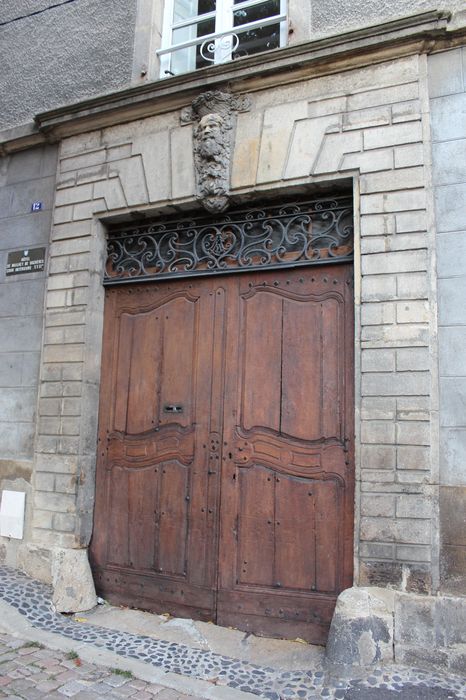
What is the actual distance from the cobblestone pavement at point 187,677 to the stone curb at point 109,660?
0.04ft

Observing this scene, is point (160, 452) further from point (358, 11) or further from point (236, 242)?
point (358, 11)

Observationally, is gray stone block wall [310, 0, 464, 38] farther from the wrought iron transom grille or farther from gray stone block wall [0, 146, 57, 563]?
gray stone block wall [0, 146, 57, 563]

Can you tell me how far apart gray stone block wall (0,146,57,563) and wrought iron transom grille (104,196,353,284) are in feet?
2.45

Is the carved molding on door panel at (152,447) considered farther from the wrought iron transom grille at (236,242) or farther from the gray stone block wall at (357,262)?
the wrought iron transom grille at (236,242)

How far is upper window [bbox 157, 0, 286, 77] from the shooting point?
4.62 metres

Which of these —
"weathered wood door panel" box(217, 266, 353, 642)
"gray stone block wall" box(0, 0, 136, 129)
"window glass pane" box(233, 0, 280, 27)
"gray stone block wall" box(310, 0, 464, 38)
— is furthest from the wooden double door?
"window glass pane" box(233, 0, 280, 27)

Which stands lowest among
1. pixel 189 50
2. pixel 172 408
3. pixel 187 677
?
pixel 187 677

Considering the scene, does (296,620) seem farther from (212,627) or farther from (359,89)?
(359,89)

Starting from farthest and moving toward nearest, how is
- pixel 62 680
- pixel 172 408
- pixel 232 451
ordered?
pixel 172 408 < pixel 232 451 < pixel 62 680

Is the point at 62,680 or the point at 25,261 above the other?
the point at 25,261

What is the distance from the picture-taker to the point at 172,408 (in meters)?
4.34

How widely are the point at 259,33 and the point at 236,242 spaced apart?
6.06 feet

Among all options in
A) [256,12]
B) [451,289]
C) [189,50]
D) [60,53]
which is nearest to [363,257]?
[451,289]

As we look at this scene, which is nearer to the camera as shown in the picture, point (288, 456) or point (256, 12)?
point (288, 456)
